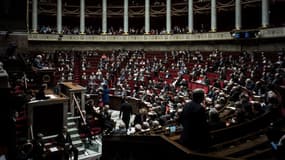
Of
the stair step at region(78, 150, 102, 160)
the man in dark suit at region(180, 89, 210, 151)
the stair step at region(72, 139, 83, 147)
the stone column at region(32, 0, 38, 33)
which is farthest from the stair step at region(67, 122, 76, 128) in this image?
the stone column at region(32, 0, 38, 33)

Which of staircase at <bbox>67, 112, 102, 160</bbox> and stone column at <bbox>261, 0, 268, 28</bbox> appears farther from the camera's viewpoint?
stone column at <bbox>261, 0, 268, 28</bbox>

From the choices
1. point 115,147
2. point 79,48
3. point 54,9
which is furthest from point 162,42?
point 115,147

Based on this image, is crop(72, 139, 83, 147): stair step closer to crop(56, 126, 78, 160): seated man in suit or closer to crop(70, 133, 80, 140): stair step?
crop(70, 133, 80, 140): stair step

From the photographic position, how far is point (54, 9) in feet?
111

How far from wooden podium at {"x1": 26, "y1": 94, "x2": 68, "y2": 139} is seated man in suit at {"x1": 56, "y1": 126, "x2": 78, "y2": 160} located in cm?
98

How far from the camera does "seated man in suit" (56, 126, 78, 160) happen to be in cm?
1088

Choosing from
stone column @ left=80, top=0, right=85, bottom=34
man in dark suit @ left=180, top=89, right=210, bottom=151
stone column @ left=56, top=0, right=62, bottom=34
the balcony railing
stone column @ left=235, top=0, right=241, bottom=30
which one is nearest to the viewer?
man in dark suit @ left=180, top=89, right=210, bottom=151

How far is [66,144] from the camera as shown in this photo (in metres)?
11.1

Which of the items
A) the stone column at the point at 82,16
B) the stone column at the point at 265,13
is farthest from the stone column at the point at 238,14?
the stone column at the point at 82,16

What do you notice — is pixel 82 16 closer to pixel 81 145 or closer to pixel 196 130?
pixel 81 145

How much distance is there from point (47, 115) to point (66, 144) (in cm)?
221

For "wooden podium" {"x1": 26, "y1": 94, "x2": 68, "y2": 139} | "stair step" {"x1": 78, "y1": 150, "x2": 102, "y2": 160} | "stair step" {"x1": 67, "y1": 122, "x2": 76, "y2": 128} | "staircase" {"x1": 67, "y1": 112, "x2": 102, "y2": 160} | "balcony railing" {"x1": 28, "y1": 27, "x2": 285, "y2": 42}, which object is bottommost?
"stair step" {"x1": 78, "y1": 150, "x2": 102, "y2": 160}

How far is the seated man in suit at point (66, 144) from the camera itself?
10875mm

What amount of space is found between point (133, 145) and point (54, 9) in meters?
31.9
